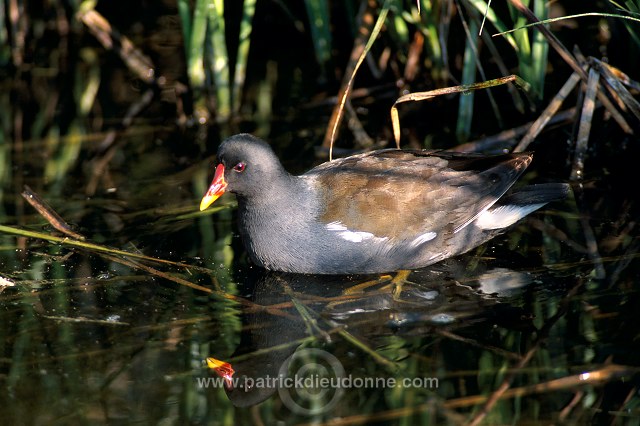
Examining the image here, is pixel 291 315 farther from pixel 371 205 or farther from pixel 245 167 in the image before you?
pixel 245 167

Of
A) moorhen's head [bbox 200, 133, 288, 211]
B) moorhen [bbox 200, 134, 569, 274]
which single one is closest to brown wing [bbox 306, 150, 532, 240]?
moorhen [bbox 200, 134, 569, 274]

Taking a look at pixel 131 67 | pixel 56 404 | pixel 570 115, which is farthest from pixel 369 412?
pixel 131 67

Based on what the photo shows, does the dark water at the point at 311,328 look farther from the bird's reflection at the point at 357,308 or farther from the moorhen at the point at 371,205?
the moorhen at the point at 371,205

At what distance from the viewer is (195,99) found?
6.60m

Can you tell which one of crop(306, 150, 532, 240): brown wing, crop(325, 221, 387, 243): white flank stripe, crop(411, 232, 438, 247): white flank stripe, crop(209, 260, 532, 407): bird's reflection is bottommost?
crop(209, 260, 532, 407): bird's reflection

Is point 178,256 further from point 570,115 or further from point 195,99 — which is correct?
point 570,115

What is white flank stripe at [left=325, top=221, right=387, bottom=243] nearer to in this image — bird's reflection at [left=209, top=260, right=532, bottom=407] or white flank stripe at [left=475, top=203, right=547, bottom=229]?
bird's reflection at [left=209, top=260, right=532, bottom=407]

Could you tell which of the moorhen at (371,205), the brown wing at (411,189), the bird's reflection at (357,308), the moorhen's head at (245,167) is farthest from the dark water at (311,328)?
the moorhen's head at (245,167)

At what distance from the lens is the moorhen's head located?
4.52m

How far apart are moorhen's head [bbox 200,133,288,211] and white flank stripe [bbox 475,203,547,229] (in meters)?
1.06

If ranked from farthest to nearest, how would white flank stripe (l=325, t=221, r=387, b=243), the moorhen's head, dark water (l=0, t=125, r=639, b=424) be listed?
the moorhen's head
white flank stripe (l=325, t=221, r=387, b=243)
dark water (l=0, t=125, r=639, b=424)

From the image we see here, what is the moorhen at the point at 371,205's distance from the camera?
443 cm

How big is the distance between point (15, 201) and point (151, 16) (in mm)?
3651

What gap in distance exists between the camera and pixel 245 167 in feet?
14.9
